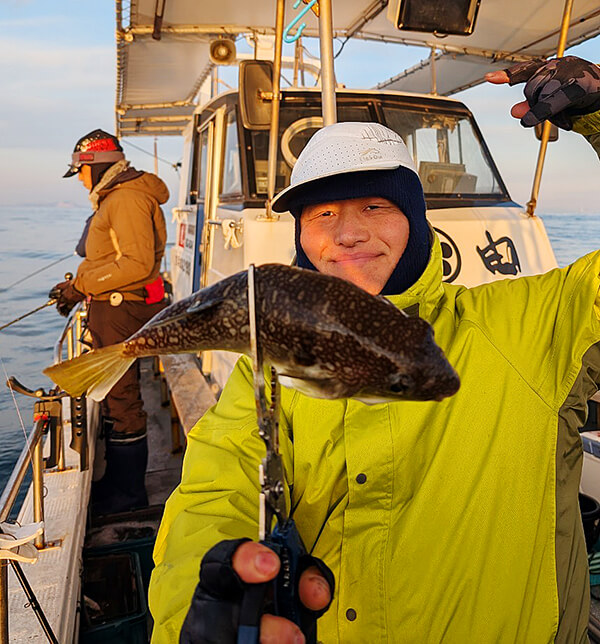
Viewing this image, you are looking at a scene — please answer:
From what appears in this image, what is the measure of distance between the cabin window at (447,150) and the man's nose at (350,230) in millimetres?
3840

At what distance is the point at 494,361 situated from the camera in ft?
6.09

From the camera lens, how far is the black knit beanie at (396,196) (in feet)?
6.32

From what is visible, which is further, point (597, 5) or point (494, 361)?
point (597, 5)

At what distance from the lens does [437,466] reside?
5.87 feet

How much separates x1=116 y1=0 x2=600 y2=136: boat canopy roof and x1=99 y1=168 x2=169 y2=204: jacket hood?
1.45m

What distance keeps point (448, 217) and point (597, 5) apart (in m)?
2.21

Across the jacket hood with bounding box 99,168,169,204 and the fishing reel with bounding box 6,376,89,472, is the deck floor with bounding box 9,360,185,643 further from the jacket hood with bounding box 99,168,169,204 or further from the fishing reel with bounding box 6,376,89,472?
the jacket hood with bounding box 99,168,169,204

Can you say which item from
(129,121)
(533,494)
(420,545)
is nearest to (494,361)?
(533,494)

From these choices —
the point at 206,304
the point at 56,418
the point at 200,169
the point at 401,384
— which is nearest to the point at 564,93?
the point at 401,384

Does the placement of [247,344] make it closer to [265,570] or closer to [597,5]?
[265,570]

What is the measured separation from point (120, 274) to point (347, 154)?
13.4 ft

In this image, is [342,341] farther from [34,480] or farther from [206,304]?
[34,480]

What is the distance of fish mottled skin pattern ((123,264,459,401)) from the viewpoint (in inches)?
47.4

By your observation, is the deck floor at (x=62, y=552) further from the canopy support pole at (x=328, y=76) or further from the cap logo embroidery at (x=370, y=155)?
the canopy support pole at (x=328, y=76)
